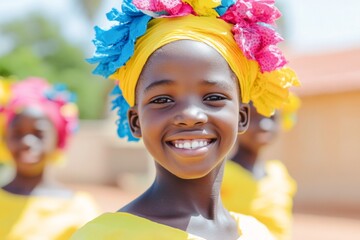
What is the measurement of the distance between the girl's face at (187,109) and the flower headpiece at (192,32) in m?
0.08

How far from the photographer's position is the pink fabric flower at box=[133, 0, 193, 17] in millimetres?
2611

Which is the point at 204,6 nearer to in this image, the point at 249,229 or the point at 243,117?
the point at 243,117

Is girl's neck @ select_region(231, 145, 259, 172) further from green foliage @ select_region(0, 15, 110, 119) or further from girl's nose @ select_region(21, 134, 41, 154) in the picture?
green foliage @ select_region(0, 15, 110, 119)

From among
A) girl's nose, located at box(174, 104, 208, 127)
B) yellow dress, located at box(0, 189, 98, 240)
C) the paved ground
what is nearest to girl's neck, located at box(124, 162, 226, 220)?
girl's nose, located at box(174, 104, 208, 127)

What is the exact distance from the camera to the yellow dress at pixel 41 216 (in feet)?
15.7

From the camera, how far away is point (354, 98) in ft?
46.6

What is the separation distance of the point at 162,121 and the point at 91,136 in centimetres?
1980

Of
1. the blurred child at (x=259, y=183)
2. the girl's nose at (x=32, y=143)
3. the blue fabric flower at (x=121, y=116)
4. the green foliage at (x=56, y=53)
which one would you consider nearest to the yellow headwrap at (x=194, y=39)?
the blue fabric flower at (x=121, y=116)

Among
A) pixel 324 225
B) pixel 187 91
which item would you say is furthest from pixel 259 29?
pixel 324 225

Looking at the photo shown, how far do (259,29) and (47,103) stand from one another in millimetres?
3132

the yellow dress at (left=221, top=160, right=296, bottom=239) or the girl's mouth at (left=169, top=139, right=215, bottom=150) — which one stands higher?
the yellow dress at (left=221, top=160, right=296, bottom=239)

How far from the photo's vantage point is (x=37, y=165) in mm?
5246

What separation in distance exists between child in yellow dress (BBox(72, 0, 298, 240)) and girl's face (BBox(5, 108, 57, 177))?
256cm

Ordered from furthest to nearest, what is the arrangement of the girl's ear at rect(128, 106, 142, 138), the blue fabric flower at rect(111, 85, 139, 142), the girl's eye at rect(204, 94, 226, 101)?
the blue fabric flower at rect(111, 85, 139, 142)
the girl's ear at rect(128, 106, 142, 138)
the girl's eye at rect(204, 94, 226, 101)
